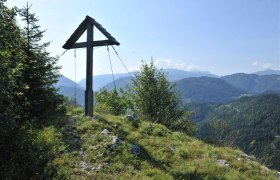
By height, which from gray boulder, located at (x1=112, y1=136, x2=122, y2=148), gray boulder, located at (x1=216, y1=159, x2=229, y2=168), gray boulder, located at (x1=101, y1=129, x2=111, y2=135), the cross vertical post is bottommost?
gray boulder, located at (x1=216, y1=159, x2=229, y2=168)

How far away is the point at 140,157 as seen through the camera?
48.6ft

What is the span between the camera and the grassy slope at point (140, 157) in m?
13.2

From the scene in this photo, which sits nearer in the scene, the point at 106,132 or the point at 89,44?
the point at 106,132

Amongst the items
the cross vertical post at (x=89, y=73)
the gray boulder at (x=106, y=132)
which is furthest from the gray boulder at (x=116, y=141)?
the cross vertical post at (x=89, y=73)

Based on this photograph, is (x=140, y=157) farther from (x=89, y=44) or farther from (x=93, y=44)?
(x=89, y=44)

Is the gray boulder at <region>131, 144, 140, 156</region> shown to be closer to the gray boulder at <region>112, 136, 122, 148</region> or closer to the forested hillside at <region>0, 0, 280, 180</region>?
the forested hillside at <region>0, 0, 280, 180</region>

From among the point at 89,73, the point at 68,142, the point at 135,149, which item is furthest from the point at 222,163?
the point at 89,73

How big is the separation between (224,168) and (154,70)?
113 feet

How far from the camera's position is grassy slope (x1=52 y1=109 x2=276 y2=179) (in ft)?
43.4

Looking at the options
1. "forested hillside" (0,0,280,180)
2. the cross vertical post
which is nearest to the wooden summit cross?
the cross vertical post

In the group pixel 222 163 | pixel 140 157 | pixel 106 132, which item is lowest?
pixel 222 163

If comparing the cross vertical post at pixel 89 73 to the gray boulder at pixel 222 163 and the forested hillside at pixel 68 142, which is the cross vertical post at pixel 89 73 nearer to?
the forested hillside at pixel 68 142

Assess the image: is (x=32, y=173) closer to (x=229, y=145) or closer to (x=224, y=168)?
(x=224, y=168)

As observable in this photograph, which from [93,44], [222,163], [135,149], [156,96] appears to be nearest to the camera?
[135,149]
